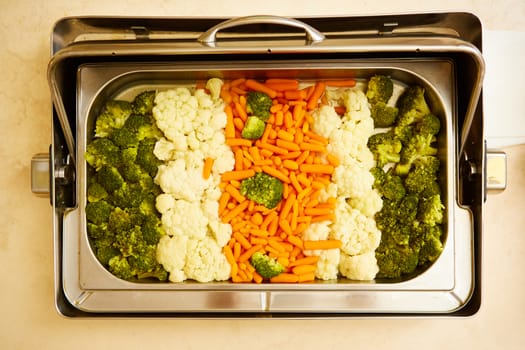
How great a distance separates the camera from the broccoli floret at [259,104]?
1299 millimetres

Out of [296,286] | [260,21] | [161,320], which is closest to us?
[260,21]

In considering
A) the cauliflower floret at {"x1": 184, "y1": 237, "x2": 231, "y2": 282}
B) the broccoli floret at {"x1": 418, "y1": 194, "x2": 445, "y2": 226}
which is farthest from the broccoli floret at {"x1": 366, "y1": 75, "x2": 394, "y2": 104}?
the cauliflower floret at {"x1": 184, "y1": 237, "x2": 231, "y2": 282}

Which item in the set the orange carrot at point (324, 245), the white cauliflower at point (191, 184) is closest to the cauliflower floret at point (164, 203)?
the white cauliflower at point (191, 184)

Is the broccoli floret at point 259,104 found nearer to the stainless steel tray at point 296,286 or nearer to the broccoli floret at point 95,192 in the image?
the stainless steel tray at point 296,286

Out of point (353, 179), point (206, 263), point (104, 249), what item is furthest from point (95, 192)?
point (353, 179)

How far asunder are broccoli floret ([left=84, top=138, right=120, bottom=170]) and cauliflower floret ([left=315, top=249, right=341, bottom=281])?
2.38ft

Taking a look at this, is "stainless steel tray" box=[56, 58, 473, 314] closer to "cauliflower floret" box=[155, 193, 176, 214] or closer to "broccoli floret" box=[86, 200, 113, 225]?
"broccoli floret" box=[86, 200, 113, 225]

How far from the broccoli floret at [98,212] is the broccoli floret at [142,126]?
0.78ft

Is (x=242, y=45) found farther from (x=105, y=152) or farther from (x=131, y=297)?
(x=131, y=297)

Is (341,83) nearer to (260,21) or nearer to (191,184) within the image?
(260,21)

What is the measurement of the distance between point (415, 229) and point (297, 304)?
0.43 meters

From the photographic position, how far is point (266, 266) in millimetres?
1276

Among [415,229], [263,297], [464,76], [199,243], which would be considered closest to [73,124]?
[199,243]

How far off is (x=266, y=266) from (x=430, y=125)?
0.67 m
